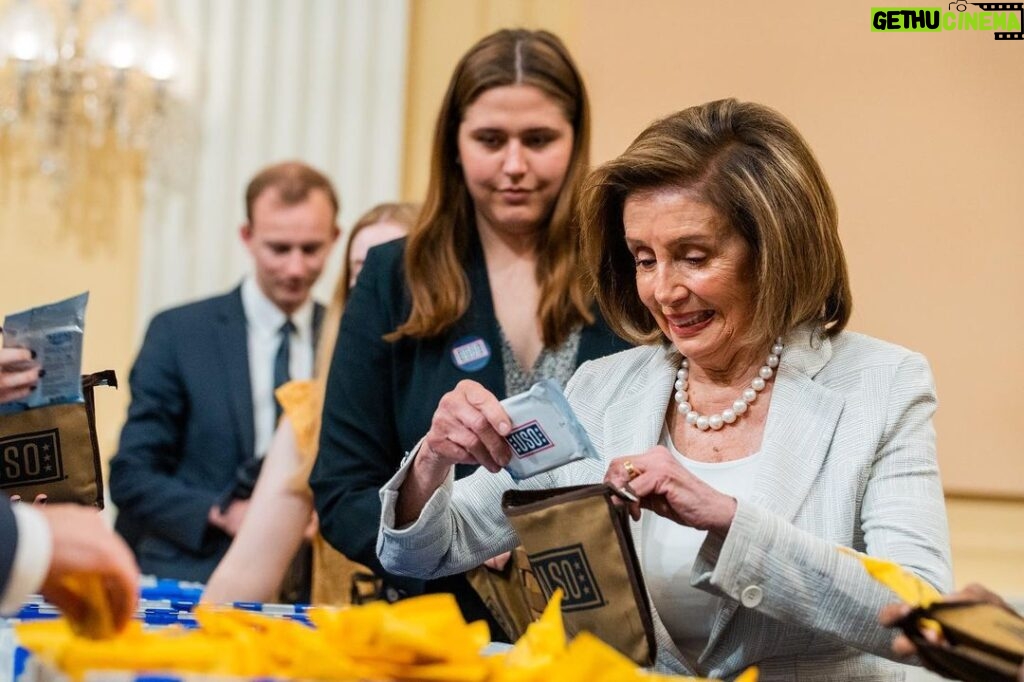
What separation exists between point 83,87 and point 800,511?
14.1 ft

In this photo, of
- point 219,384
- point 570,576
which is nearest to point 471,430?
point 570,576

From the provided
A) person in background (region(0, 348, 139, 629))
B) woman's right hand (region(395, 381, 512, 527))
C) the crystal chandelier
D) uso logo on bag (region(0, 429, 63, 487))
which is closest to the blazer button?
woman's right hand (region(395, 381, 512, 527))

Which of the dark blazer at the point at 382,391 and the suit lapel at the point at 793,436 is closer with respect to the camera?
the suit lapel at the point at 793,436

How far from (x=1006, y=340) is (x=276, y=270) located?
2219 millimetres

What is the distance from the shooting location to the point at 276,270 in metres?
4.36

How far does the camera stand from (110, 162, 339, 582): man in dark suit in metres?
3.90

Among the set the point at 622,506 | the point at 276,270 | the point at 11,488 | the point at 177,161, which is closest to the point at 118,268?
the point at 177,161

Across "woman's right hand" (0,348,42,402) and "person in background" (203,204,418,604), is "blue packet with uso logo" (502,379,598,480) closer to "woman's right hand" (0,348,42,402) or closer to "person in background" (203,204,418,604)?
"woman's right hand" (0,348,42,402)

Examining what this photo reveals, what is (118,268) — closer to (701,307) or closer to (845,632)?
(701,307)

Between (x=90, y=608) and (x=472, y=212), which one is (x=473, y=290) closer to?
(x=472, y=212)

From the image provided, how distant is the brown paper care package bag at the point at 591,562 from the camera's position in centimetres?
164

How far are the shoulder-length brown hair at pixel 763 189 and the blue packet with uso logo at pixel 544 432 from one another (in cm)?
37

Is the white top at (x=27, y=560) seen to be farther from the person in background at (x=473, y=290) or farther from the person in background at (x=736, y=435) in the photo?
the person in background at (x=473, y=290)

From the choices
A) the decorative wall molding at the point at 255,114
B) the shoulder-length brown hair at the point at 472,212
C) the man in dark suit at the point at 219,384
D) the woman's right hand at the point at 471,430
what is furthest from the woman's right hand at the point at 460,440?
the decorative wall molding at the point at 255,114
